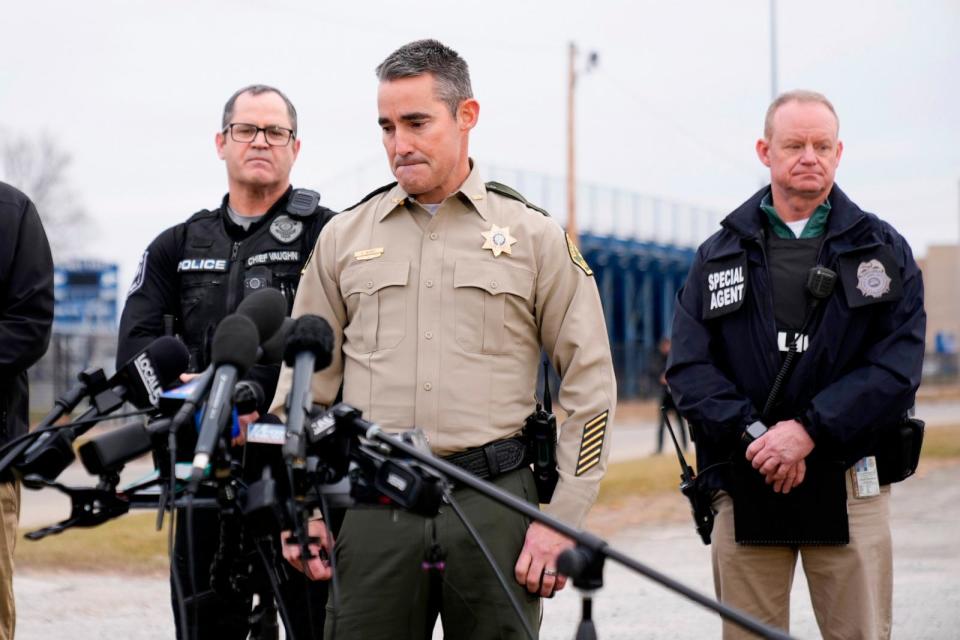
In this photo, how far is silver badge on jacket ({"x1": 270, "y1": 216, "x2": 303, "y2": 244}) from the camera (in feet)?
16.3

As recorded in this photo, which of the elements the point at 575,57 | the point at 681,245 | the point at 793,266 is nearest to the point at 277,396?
the point at 793,266

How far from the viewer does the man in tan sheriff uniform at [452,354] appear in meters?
3.88

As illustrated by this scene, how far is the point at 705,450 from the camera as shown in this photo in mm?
4668

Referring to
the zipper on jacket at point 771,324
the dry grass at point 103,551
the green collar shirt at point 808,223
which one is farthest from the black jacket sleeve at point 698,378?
the dry grass at point 103,551

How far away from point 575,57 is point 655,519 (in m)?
18.2

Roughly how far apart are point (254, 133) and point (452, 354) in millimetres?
1551

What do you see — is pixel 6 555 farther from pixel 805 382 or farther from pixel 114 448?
pixel 805 382

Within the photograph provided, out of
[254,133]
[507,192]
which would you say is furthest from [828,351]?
[254,133]

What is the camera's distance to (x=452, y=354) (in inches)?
156

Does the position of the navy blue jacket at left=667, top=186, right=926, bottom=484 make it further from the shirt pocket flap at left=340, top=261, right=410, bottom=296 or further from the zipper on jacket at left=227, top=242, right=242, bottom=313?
the zipper on jacket at left=227, top=242, right=242, bottom=313

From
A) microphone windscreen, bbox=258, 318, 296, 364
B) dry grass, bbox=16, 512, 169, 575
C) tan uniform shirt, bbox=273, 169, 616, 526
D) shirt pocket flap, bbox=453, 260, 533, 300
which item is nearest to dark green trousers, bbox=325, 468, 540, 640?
tan uniform shirt, bbox=273, 169, 616, 526

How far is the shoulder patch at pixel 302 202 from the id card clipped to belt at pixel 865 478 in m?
2.24

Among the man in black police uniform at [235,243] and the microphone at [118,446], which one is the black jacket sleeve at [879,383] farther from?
the microphone at [118,446]

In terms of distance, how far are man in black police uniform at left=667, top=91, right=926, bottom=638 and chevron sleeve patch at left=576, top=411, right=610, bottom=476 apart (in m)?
0.64
